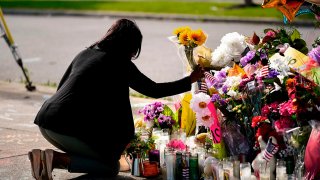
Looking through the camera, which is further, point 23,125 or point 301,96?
point 23,125

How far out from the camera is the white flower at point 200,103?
5.61 m

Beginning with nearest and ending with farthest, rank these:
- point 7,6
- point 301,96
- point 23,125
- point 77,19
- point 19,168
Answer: point 301,96 → point 19,168 → point 23,125 → point 77,19 → point 7,6

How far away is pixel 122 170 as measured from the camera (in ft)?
19.4

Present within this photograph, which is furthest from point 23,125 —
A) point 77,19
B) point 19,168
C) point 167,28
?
point 77,19

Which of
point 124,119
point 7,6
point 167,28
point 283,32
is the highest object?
point 7,6

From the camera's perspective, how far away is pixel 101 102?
18.5 feet

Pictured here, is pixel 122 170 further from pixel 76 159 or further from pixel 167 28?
pixel 167 28

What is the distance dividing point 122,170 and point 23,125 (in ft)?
6.84

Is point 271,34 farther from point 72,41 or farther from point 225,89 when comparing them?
point 72,41

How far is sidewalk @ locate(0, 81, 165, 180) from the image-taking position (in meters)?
6.00

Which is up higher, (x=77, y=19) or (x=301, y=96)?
(x=77, y=19)

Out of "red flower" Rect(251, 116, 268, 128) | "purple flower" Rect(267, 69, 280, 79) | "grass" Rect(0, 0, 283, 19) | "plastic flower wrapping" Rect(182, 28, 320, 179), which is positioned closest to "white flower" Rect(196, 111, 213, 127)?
"plastic flower wrapping" Rect(182, 28, 320, 179)

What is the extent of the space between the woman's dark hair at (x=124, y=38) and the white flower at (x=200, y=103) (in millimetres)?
555

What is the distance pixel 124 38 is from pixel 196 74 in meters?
0.60
